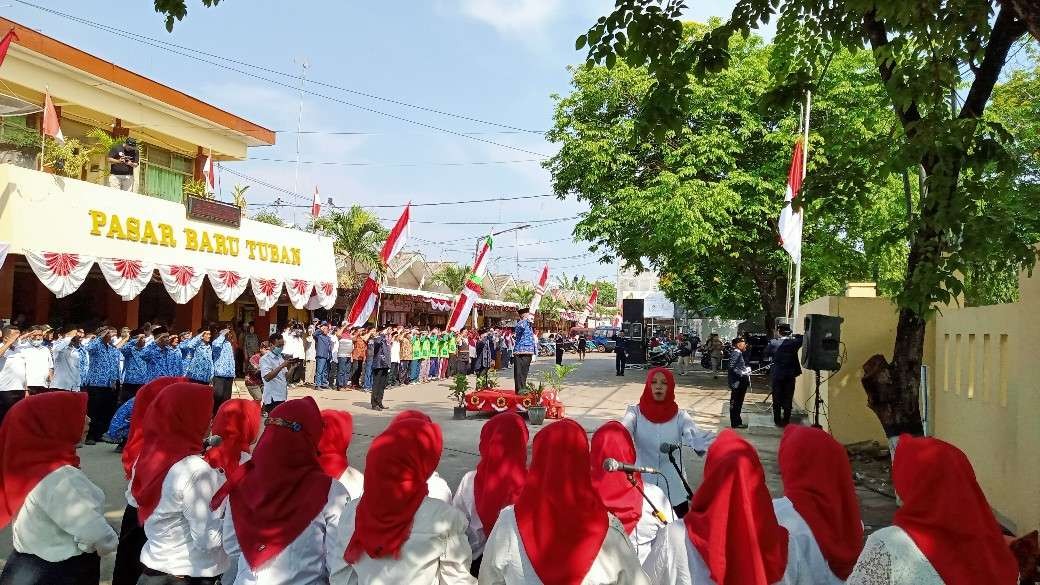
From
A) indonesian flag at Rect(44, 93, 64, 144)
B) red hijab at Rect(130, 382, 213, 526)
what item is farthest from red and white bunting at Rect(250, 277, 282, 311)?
red hijab at Rect(130, 382, 213, 526)

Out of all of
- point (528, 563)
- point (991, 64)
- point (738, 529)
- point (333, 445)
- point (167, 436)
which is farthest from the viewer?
point (991, 64)

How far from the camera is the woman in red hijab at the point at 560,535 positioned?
9.02 feet

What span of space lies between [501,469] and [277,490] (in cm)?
115

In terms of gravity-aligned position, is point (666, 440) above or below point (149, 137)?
below

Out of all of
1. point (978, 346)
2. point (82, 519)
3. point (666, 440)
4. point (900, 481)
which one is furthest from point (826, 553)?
point (978, 346)

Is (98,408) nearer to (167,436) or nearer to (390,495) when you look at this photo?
(167,436)

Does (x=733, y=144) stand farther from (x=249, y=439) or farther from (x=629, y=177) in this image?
(x=249, y=439)

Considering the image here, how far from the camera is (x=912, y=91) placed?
5344 mm

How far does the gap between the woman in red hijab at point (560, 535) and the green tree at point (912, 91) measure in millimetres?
3159

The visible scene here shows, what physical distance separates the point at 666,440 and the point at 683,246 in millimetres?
13874

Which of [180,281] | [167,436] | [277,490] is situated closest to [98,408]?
[180,281]

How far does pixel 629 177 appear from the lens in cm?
2034

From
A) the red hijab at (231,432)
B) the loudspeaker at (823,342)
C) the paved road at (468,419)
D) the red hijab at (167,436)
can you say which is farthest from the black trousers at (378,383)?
the red hijab at (167,436)

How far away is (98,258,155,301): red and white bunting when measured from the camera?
14.3 m
